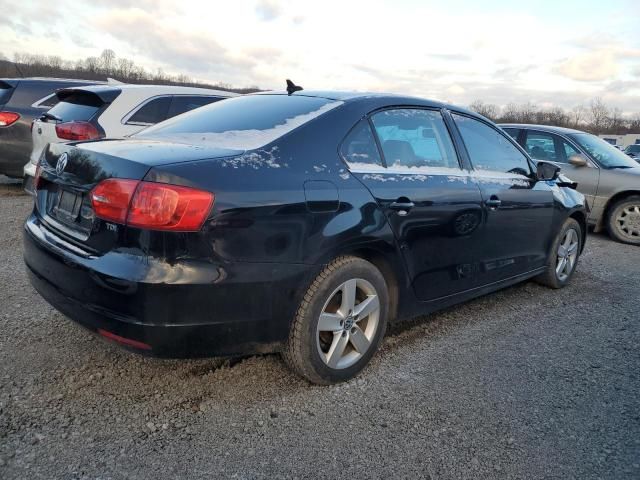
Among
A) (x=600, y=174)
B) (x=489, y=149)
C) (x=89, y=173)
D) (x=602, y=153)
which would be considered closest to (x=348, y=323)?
(x=89, y=173)

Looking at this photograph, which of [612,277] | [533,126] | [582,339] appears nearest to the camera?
[582,339]

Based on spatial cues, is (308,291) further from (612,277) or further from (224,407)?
(612,277)

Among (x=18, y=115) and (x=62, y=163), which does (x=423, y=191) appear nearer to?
(x=62, y=163)

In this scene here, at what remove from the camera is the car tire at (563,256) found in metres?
4.71

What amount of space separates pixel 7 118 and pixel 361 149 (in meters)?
6.53

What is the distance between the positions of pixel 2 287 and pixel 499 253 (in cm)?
372

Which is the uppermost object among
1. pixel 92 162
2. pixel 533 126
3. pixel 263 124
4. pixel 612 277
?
pixel 533 126

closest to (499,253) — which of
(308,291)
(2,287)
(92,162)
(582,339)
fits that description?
(582,339)

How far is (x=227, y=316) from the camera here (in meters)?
2.29

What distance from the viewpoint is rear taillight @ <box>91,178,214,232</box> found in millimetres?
2129

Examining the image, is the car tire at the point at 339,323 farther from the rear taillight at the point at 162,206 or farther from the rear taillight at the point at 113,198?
the rear taillight at the point at 113,198

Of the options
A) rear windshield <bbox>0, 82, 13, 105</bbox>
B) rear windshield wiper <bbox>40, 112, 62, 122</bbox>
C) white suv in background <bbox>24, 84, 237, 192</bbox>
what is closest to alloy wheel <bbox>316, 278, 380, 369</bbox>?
white suv in background <bbox>24, 84, 237, 192</bbox>

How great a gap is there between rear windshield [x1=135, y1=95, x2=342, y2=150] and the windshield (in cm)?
612

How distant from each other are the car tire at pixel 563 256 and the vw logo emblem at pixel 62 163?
3983 mm
